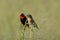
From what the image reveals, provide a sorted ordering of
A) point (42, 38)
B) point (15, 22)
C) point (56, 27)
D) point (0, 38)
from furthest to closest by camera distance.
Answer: point (15, 22)
point (56, 27)
point (0, 38)
point (42, 38)

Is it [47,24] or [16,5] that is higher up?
[16,5]

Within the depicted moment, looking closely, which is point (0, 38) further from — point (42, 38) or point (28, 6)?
point (28, 6)

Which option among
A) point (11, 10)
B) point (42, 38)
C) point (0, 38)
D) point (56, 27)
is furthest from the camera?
point (11, 10)

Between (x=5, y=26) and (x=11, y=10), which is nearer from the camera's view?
(x=5, y=26)

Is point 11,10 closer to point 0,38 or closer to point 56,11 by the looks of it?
point 56,11

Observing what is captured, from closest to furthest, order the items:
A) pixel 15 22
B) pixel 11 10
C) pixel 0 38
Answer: pixel 0 38 < pixel 15 22 < pixel 11 10

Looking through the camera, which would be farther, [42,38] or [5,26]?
[5,26]

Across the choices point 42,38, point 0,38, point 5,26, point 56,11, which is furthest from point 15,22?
point 42,38

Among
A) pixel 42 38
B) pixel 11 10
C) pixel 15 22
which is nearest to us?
pixel 42 38

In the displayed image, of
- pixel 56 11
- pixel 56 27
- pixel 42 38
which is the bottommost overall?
pixel 42 38

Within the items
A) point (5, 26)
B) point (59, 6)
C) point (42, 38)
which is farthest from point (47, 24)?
point (42, 38)
